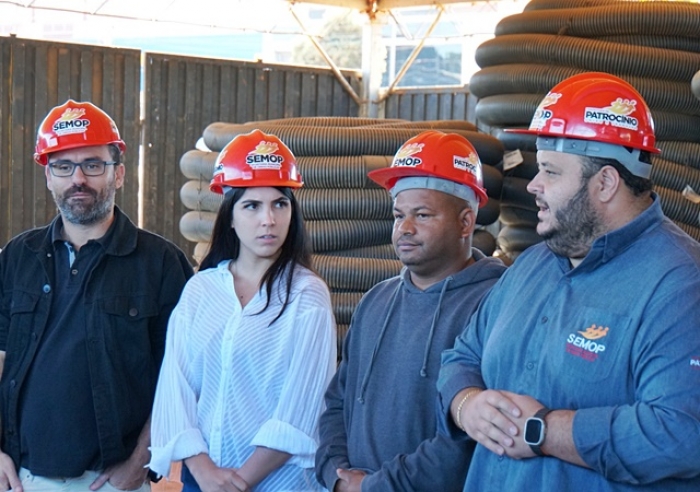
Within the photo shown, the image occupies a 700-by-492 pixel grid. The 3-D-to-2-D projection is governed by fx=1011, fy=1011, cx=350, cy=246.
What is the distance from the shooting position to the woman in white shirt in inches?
118

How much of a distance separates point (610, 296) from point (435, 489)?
0.78 meters

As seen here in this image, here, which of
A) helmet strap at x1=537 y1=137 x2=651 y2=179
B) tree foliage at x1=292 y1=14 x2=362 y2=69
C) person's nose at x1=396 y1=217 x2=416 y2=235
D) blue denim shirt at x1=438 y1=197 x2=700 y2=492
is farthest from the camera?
tree foliage at x1=292 y1=14 x2=362 y2=69

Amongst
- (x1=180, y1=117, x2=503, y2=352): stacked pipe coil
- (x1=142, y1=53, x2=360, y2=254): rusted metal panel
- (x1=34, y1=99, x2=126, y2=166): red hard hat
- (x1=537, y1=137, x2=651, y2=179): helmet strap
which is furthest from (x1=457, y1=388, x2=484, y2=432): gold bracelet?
(x1=142, y1=53, x2=360, y2=254): rusted metal panel

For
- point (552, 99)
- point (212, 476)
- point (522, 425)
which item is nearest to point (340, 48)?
point (212, 476)

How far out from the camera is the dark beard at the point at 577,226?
2279 mm

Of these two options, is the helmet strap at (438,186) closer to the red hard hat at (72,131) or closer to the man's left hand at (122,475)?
the red hard hat at (72,131)

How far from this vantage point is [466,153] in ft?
9.86

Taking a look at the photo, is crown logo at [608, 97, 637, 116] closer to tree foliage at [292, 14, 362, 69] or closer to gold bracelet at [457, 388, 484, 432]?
gold bracelet at [457, 388, 484, 432]

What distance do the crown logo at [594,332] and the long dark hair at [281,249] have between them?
118cm

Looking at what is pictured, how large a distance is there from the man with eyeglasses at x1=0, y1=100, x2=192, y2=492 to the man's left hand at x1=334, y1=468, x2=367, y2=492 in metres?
0.77

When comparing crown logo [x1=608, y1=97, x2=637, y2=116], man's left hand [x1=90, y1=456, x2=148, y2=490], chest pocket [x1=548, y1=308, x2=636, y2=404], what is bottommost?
man's left hand [x1=90, y1=456, x2=148, y2=490]

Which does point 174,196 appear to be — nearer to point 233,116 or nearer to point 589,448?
point 233,116

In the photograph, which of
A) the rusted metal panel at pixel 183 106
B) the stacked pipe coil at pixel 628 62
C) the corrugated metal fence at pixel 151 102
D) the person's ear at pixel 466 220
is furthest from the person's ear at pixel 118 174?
the rusted metal panel at pixel 183 106

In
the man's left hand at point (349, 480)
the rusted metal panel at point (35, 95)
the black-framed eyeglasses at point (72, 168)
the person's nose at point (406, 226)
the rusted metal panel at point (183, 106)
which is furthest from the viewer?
the rusted metal panel at point (183, 106)
